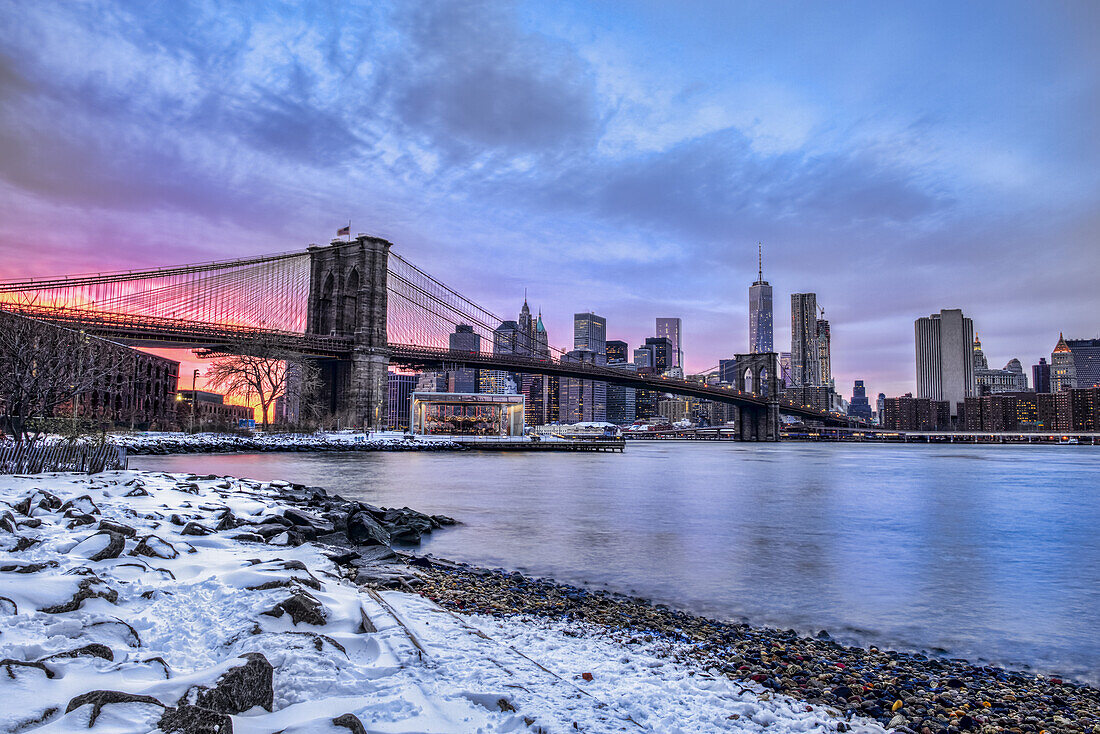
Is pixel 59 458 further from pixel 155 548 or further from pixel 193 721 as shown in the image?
pixel 193 721

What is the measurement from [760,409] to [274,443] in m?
94.9

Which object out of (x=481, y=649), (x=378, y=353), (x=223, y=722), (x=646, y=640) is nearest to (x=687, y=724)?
(x=481, y=649)

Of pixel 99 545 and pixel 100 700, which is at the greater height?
pixel 99 545

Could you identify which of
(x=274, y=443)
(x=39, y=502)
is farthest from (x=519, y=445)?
(x=39, y=502)

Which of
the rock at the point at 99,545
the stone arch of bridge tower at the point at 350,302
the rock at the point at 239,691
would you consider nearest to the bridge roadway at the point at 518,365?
the stone arch of bridge tower at the point at 350,302

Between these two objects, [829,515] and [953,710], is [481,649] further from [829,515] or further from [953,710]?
[829,515]

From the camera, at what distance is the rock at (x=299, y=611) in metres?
4.94

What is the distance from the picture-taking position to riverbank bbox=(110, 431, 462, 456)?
38.5 m

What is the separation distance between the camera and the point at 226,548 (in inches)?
307

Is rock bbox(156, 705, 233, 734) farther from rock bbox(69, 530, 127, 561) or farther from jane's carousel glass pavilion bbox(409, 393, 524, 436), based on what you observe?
jane's carousel glass pavilion bbox(409, 393, 524, 436)

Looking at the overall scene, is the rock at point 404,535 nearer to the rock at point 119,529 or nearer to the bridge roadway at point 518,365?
the rock at point 119,529

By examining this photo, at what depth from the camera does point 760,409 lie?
11875cm

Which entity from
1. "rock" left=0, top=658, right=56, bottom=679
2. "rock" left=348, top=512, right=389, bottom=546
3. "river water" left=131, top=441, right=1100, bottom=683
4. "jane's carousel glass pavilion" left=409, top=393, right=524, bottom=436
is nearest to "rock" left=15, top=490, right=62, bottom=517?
"rock" left=348, top=512, right=389, bottom=546

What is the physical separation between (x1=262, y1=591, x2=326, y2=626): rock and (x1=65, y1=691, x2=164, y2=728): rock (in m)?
1.62
